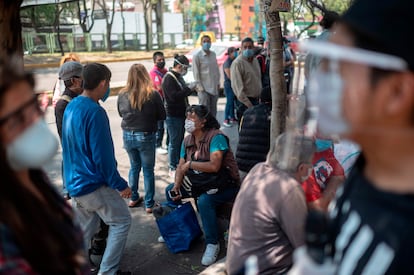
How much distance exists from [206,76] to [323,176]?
4.91 meters

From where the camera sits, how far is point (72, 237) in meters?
1.48

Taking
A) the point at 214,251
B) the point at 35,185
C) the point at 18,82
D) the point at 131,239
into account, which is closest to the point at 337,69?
the point at 18,82

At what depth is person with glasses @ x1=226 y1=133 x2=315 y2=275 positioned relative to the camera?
6.75 feet

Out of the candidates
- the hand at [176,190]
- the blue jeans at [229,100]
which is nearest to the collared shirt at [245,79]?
the blue jeans at [229,100]

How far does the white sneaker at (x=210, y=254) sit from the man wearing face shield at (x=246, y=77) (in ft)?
10.5

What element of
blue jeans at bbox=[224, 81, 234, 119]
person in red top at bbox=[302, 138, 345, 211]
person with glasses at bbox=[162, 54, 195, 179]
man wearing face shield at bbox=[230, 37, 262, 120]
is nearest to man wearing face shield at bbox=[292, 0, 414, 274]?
person in red top at bbox=[302, 138, 345, 211]

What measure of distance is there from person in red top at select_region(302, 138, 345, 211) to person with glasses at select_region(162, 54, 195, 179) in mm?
3181

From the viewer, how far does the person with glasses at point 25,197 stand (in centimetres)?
122

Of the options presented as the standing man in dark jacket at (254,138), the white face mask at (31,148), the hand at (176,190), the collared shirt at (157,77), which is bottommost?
the hand at (176,190)

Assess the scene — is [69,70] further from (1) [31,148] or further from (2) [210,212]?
(1) [31,148]

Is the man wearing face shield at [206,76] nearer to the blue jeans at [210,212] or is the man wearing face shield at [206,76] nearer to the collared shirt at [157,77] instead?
the collared shirt at [157,77]

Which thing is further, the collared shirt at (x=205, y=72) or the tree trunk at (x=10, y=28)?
the collared shirt at (x=205, y=72)

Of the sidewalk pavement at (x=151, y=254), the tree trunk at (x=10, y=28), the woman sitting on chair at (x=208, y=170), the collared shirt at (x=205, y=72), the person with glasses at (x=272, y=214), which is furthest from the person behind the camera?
the collared shirt at (x=205, y=72)

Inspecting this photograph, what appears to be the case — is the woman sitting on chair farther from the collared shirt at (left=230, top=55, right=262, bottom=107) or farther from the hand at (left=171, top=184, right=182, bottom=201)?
the collared shirt at (left=230, top=55, right=262, bottom=107)
